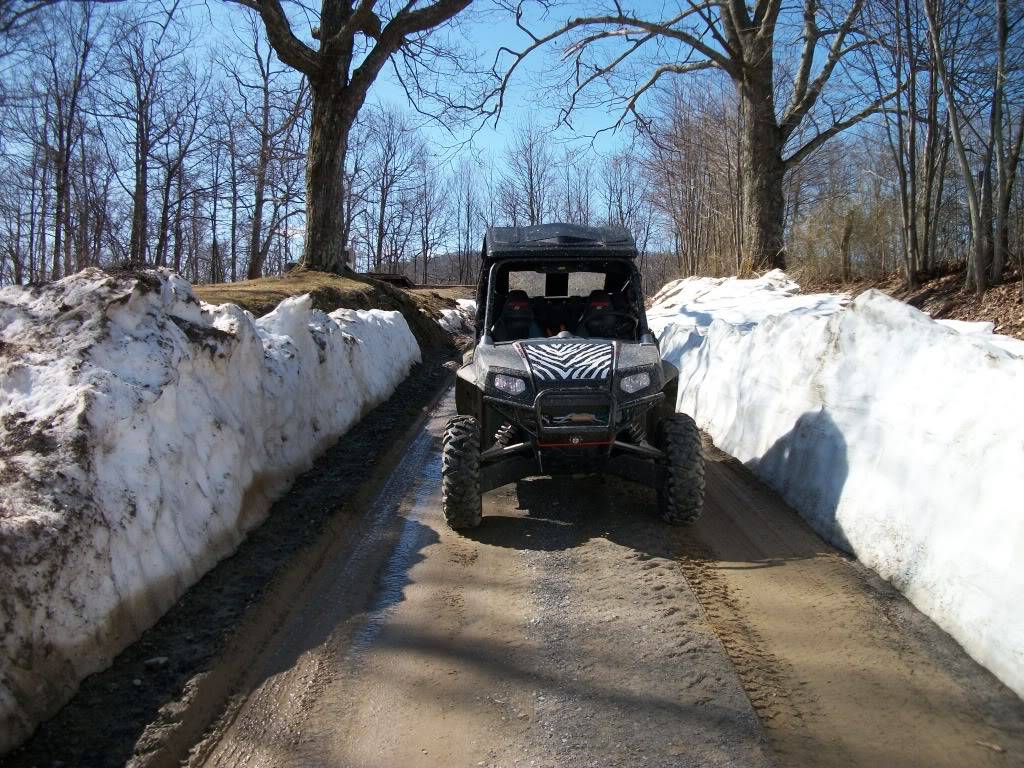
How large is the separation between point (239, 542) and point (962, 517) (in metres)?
4.24

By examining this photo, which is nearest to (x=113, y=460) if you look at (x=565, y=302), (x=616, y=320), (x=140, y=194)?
(x=616, y=320)

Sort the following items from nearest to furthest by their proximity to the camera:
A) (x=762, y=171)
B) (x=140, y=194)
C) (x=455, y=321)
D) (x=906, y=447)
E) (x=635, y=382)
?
1. (x=906, y=447)
2. (x=635, y=382)
3. (x=762, y=171)
4. (x=455, y=321)
5. (x=140, y=194)

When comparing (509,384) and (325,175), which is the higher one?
(325,175)

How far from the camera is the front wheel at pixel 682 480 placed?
17.4 ft

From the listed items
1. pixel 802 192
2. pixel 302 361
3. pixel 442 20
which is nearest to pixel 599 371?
pixel 302 361

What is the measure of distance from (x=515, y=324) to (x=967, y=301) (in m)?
7.08

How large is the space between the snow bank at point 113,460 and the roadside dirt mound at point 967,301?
808cm

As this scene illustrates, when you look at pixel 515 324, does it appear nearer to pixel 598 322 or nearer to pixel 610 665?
pixel 598 322

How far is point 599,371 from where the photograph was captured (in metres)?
5.29

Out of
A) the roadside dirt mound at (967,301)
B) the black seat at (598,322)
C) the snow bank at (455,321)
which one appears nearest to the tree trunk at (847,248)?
the roadside dirt mound at (967,301)

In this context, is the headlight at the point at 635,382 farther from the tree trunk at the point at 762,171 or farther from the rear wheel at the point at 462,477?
the tree trunk at the point at 762,171

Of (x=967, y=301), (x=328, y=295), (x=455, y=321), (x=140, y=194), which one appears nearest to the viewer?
(x=967, y=301)

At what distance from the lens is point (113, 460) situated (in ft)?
12.5

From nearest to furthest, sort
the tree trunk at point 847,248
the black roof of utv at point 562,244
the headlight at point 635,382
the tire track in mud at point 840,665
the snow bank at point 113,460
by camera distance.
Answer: the tire track in mud at point 840,665 < the snow bank at point 113,460 < the headlight at point 635,382 < the black roof of utv at point 562,244 < the tree trunk at point 847,248
